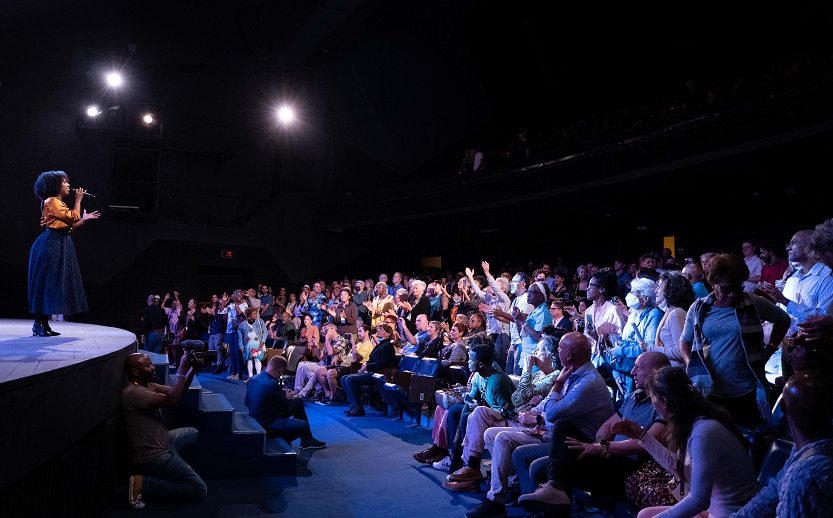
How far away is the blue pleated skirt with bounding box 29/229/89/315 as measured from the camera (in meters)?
4.80

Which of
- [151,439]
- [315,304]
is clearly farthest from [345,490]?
[315,304]

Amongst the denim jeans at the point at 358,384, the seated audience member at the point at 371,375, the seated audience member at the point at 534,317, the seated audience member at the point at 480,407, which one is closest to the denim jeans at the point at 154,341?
the seated audience member at the point at 371,375

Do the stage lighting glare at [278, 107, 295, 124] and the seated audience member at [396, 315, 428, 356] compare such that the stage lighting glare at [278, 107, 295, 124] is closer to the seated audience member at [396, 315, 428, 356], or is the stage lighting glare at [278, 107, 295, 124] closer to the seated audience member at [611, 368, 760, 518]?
the seated audience member at [396, 315, 428, 356]

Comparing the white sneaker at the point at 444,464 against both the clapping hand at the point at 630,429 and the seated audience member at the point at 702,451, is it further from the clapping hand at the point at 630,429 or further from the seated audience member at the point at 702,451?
the seated audience member at the point at 702,451

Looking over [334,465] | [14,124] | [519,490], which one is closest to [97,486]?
[334,465]

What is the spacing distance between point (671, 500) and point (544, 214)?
10769mm

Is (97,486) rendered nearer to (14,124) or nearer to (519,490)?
(519,490)

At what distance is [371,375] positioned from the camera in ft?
26.9

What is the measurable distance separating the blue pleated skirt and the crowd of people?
1.17 meters

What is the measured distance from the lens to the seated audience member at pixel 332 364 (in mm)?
9008

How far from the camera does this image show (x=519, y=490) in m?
4.25

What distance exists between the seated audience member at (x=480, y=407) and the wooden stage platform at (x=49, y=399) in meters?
2.54

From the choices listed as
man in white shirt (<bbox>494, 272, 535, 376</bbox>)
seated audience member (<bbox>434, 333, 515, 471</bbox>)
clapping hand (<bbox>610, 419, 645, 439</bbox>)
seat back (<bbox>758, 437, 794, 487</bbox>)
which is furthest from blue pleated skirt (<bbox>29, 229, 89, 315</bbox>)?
seat back (<bbox>758, 437, 794, 487</bbox>)

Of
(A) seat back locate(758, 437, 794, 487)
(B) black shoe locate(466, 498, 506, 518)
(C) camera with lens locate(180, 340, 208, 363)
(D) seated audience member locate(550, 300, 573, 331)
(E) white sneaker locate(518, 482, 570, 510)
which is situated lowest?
(B) black shoe locate(466, 498, 506, 518)
